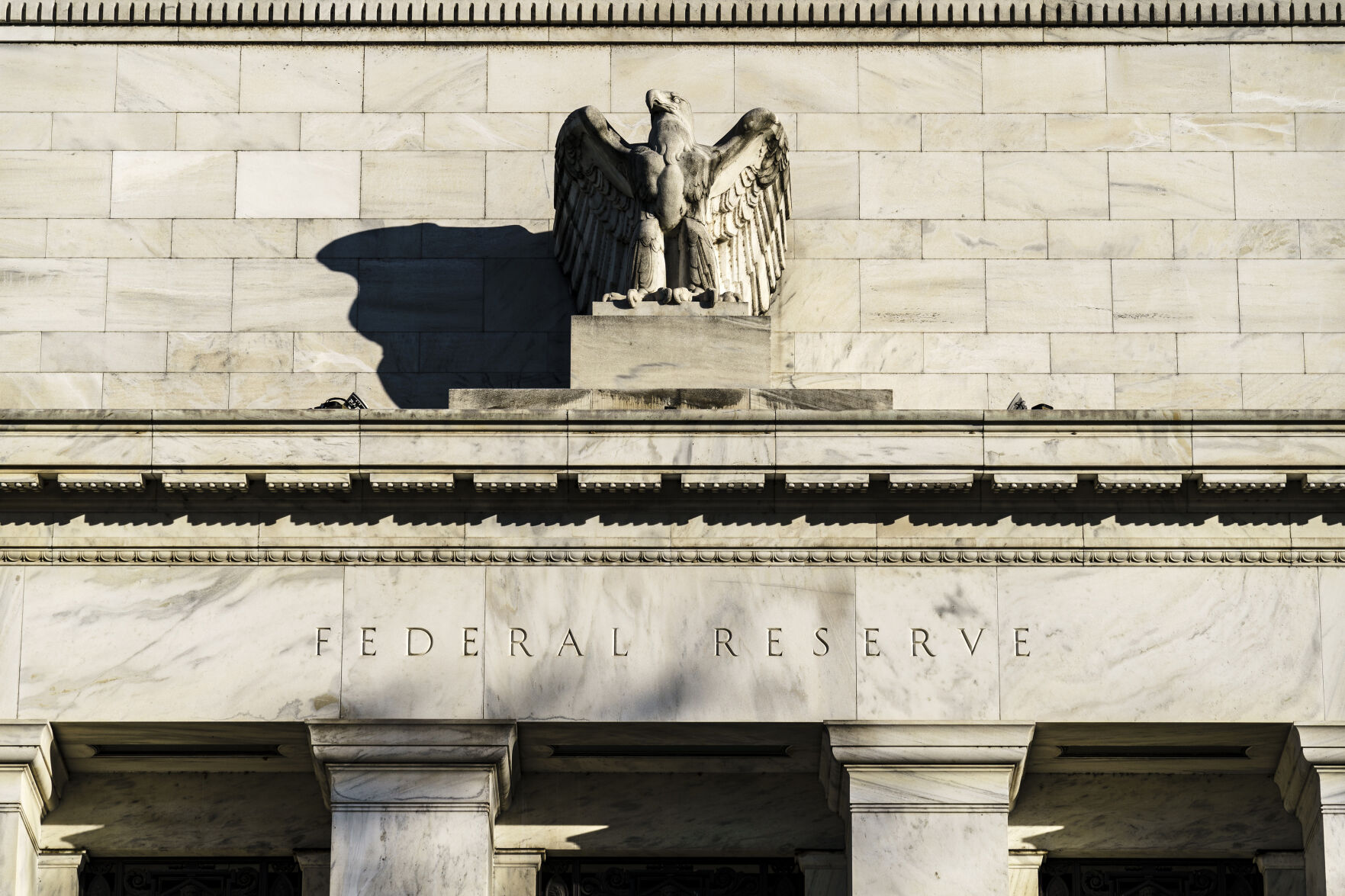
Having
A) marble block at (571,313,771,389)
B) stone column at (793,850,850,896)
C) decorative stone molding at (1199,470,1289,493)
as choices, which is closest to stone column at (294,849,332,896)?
stone column at (793,850,850,896)

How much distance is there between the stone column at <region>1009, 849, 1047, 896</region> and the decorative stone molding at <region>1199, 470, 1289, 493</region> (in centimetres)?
375

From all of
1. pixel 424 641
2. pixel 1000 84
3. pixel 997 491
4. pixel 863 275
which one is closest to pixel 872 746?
pixel 997 491

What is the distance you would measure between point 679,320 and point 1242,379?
599 centimetres

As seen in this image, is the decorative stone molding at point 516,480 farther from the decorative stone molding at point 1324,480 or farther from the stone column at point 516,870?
the decorative stone molding at point 1324,480

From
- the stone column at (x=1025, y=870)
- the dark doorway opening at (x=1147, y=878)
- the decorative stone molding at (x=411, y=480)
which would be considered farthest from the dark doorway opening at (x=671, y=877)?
the decorative stone molding at (x=411, y=480)

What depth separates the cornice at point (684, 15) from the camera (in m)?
28.6

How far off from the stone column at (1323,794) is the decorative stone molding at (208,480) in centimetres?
958

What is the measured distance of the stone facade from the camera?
23594mm

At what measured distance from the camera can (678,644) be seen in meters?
23.8

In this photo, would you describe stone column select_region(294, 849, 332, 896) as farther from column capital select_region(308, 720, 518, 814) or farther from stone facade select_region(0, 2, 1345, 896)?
column capital select_region(308, 720, 518, 814)

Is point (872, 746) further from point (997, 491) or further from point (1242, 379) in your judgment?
point (1242, 379)

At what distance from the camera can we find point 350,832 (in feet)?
76.4

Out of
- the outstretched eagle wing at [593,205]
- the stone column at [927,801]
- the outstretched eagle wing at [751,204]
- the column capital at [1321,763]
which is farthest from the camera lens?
the outstretched eagle wing at [751,204]

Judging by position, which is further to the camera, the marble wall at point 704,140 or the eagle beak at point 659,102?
the marble wall at point 704,140
